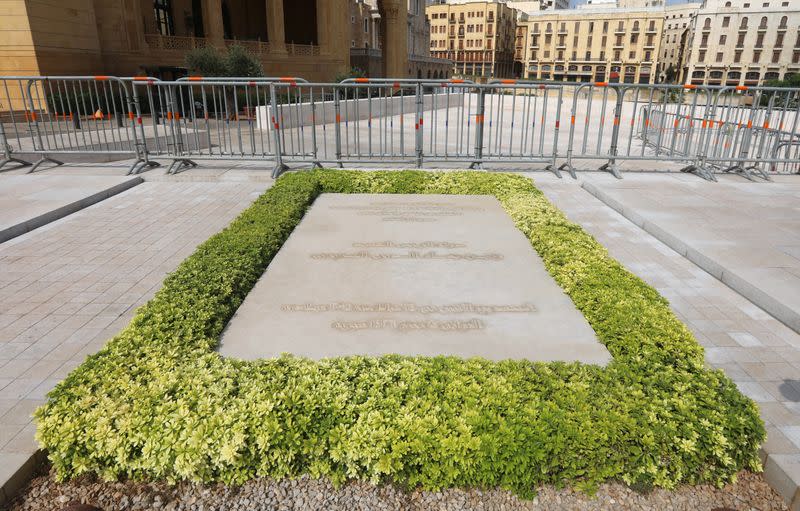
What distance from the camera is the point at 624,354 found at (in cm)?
391

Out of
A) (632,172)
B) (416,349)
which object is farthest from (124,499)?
(632,172)

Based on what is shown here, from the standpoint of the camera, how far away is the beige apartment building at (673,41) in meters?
105

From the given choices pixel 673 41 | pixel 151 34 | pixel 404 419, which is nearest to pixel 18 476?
pixel 404 419

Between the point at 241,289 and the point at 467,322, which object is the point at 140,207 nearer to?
the point at 241,289

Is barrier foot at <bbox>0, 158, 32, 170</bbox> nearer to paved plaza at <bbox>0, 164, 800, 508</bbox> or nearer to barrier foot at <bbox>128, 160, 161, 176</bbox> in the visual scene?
paved plaza at <bbox>0, 164, 800, 508</bbox>

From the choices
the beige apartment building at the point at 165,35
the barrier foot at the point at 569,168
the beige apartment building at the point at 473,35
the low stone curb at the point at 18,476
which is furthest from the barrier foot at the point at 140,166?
the beige apartment building at the point at 473,35

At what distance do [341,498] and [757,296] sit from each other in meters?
4.53

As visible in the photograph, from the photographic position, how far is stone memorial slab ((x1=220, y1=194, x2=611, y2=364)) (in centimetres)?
410

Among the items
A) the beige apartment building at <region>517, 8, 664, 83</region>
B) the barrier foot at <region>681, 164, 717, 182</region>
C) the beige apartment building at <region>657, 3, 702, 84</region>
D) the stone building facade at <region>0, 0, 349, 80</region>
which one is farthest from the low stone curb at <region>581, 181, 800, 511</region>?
the beige apartment building at <region>657, 3, 702, 84</region>

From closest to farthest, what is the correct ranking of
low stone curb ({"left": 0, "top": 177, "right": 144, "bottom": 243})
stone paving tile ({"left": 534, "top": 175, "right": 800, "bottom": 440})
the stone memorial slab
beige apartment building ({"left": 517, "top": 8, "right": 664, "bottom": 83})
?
stone paving tile ({"left": 534, "top": 175, "right": 800, "bottom": 440})
the stone memorial slab
low stone curb ({"left": 0, "top": 177, "right": 144, "bottom": 243})
beige apartment building ({"left": 517, "top": 8, "right": 664, "bottom": 83})

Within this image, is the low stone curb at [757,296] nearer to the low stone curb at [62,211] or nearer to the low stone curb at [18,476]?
the low stone curb at [18,476]

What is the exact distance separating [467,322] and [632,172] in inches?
339

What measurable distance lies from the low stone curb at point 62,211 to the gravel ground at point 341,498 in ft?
17.3

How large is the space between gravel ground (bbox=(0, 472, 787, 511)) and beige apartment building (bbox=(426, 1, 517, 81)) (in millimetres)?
109173
